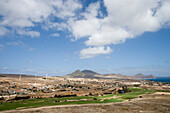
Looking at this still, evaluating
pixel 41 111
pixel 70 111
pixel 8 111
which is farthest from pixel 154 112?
pixel 8 111

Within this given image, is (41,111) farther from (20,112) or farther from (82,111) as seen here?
(82,111)

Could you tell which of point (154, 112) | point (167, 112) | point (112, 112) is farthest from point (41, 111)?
point (167, 112)

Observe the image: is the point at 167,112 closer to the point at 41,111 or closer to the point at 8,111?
the point at 41,111

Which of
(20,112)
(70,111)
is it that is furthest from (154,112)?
(20,112)

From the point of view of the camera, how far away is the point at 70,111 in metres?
34.2

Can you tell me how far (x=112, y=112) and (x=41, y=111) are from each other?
59.8ft

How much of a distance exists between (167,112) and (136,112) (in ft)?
25.7

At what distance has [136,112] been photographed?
33.2 m

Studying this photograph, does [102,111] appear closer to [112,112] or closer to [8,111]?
[112,112]

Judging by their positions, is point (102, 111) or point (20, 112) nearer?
point (20, 112)

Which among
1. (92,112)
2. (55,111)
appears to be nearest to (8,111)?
(55,111)

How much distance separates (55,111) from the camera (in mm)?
33750

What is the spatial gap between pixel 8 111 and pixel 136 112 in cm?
3234

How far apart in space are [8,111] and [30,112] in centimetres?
569
